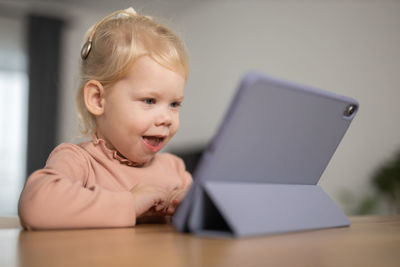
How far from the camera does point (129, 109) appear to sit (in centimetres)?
93

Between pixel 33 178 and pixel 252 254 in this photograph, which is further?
pixel 33 178

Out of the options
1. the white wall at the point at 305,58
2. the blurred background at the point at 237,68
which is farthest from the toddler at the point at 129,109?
the blurred background at the point at 237,68

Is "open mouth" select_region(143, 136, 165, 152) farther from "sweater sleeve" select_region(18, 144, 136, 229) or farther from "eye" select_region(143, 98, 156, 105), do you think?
"sweater sleeve" select_region(18, 144, 136, 229)

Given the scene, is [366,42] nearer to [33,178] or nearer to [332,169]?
[332,169]

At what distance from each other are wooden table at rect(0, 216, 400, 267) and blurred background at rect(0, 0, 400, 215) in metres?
2.76

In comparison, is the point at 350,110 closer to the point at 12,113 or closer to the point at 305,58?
the point at 305,58

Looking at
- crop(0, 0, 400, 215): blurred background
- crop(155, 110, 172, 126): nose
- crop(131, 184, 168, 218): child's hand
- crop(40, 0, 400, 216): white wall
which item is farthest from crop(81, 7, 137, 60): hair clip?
crop(0, 0, 400, 215): blurred background

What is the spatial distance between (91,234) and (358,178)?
3304 mm

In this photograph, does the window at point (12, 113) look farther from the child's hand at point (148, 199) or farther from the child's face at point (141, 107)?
the child's hand at point (148, 199)

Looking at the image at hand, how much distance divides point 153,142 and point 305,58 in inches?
129

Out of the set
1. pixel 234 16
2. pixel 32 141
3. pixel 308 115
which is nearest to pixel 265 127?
pixel 308 115

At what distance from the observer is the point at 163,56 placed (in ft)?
3.12

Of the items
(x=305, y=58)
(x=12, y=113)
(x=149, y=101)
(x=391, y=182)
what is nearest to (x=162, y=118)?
(x=149, y=101)

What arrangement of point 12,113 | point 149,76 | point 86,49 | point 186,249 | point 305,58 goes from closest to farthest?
1. point 186,249
2. point 149,76
3. point 86,49
4. point 305,58
5. point 12,113
